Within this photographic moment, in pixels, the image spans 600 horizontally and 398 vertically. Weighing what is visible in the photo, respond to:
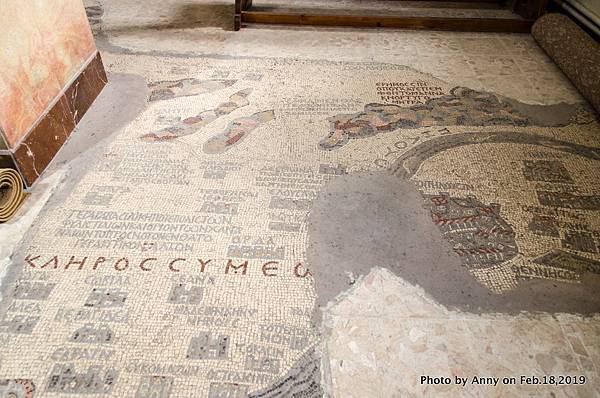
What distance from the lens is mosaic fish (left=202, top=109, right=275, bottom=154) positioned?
2.55 metres

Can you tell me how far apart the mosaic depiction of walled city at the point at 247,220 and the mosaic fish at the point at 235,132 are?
1cm

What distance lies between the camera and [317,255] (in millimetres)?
1921

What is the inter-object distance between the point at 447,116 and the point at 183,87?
5.94 feet

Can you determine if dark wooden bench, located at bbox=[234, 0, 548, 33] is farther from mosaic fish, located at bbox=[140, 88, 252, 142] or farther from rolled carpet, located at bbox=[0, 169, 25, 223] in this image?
rolled carpet, located at bbox=[0, 169, 25, 223]

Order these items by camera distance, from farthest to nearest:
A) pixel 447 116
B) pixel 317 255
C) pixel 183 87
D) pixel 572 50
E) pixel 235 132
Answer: pixel 572 50 → pixel 183 87 → pixel 447 116 → pixel 235 132 → pixel 317 255

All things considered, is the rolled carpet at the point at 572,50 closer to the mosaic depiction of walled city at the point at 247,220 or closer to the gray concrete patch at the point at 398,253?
the mosaic depiction of walled city at the point at 247,220

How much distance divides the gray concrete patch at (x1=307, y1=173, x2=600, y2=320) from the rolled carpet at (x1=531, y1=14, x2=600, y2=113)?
5.44 ft

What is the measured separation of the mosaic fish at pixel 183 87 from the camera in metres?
3.05

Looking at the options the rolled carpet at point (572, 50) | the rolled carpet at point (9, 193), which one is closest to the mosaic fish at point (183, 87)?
the rolled carpet at point (9, 193)

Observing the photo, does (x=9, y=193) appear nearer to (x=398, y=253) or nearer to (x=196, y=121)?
(x=196, y=121)

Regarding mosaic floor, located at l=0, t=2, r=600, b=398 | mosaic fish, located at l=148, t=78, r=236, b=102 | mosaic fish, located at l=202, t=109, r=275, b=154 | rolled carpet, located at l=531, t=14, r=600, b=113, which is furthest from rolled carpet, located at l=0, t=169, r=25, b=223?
rolled carpet, located at l=531, t=14, r=600, b=113

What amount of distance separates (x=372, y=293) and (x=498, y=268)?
564 mm

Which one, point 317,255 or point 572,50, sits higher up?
point 572,50

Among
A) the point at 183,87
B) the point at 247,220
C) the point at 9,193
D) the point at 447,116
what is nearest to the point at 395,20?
the point at 447,116
